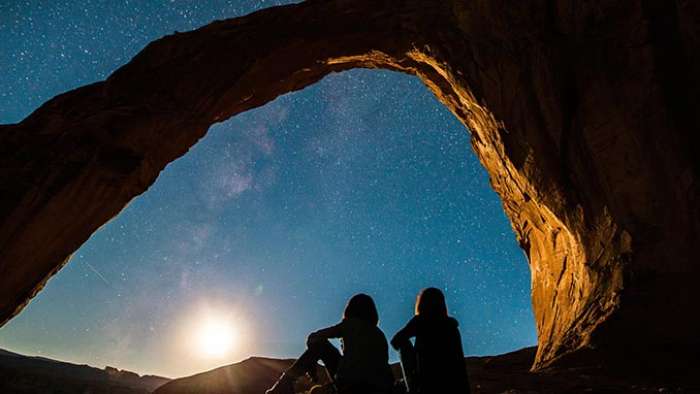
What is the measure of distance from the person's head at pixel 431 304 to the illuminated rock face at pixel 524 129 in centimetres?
492

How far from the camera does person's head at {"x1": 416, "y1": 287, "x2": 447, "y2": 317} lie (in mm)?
4102

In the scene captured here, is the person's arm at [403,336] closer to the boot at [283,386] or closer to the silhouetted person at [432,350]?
the silhouetted person at [432,350]

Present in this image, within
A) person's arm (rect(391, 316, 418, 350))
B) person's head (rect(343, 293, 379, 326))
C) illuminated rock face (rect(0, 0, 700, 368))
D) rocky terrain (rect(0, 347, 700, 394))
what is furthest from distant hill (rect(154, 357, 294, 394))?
person's arm (rect(391, 316, 418, 350))

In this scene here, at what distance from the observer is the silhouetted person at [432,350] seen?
3705 mm

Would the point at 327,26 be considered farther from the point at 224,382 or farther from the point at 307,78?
the point at 224,382

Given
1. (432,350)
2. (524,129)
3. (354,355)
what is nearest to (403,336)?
(432,350)

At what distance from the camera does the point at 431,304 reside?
4145 mm

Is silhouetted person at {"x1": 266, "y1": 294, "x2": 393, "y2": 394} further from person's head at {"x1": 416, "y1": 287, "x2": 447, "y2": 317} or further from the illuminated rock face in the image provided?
the illuminated rock face

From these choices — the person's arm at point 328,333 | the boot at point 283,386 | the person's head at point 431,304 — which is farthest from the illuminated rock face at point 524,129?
the boot at point 283,386

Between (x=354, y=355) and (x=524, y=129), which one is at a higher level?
(x=524, y=129)

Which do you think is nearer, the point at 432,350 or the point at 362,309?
the point at 432,350

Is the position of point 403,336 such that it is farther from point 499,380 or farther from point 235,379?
point 235,379


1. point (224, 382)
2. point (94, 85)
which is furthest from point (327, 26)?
point (224, 382)

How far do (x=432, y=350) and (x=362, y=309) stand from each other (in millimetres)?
842
